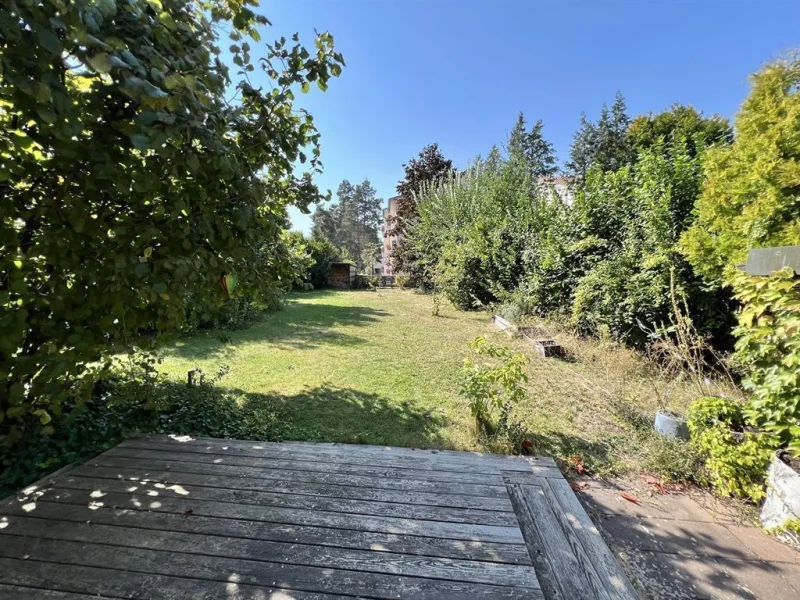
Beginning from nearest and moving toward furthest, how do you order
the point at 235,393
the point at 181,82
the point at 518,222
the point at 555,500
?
the point at 181,82 < the point at 555,500 < the point at 235,393 < the point at 518,222

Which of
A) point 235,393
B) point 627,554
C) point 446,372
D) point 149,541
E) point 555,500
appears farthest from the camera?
point 446,372

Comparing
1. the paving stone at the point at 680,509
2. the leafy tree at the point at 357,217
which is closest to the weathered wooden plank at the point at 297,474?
the paving stone at the point at 680,509

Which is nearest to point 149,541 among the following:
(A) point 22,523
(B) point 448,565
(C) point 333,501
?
(A) point 22,523

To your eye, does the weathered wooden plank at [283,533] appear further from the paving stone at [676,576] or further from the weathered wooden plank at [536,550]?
the paving stone at [676,576]

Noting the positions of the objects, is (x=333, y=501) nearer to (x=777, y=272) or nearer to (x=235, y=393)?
(x=235, y=393)

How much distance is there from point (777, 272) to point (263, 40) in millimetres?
4011

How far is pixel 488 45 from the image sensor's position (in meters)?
8.30

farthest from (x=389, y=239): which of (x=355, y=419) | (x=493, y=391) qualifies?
(x=493, y=391)

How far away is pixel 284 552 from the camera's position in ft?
5.43

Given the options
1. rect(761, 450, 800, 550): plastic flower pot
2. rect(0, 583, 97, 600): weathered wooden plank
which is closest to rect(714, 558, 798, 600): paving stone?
rect(761, 450, 800, 550): plastic flower pot

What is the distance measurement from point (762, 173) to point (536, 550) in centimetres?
438

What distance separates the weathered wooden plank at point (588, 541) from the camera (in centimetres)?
160

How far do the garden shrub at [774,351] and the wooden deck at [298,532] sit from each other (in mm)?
1555

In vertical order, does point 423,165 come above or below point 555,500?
above
